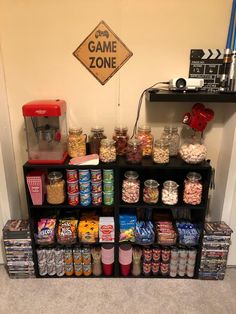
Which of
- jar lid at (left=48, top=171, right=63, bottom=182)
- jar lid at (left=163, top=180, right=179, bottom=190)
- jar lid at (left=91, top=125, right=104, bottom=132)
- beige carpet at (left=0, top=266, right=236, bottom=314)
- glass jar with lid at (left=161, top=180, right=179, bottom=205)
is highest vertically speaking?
jar lid at (left=91, top=125, right=104, bottom=132)

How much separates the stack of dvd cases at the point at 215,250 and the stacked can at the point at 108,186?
69 cm

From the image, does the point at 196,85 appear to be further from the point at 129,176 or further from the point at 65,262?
the point at 65,262

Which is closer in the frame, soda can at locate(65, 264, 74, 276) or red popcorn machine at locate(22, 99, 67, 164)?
red popcorn machine at locate(22, 99, 67, 164)

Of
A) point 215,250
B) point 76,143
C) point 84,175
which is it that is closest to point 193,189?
point 215,250

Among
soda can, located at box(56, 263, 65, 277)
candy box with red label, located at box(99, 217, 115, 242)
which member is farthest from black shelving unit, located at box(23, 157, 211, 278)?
soda can, located at box(56, 263, 65, 277)

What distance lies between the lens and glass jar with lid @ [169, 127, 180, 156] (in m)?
1.63

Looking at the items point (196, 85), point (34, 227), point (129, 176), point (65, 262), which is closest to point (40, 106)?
point (129, 176)

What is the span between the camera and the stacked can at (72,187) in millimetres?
1547

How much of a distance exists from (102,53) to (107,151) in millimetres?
657

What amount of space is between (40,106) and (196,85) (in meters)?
0.96

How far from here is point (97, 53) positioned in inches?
63.3

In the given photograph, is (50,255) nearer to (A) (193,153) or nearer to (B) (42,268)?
(B) (42,268)

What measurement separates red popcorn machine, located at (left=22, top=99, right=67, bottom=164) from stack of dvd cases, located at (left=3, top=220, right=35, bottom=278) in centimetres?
50

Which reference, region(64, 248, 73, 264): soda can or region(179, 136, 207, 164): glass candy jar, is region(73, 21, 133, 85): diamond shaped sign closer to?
region(179, 136, 207, 164): glass candy jar
